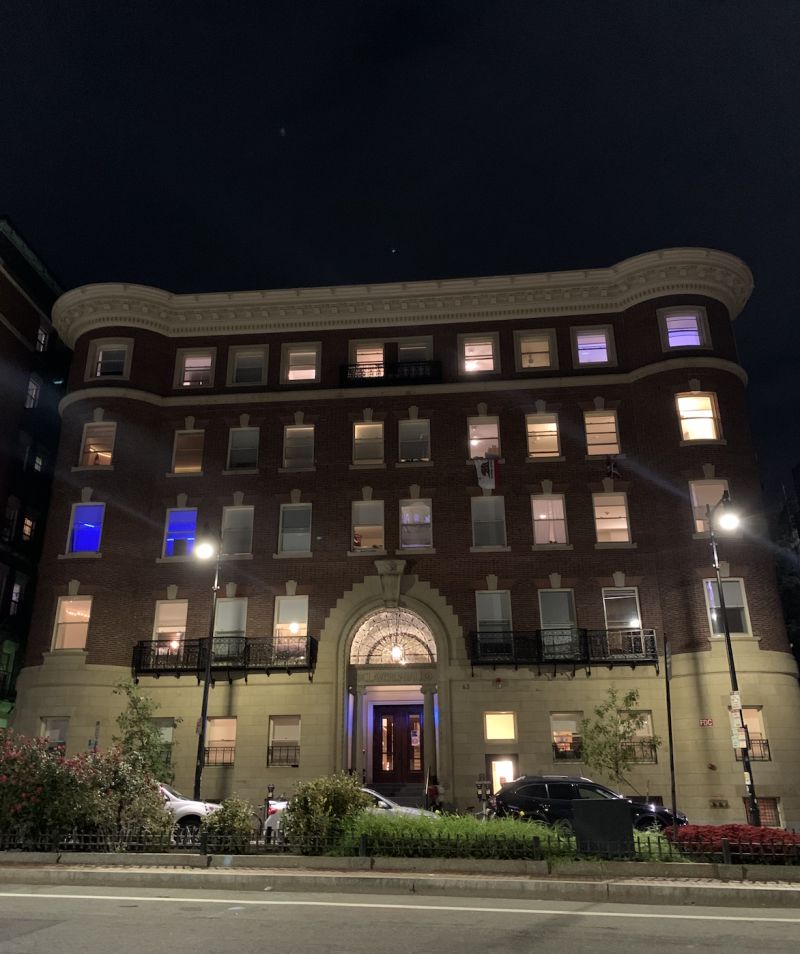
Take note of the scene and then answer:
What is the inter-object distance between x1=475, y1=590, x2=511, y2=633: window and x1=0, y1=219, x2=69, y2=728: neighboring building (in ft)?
70.8

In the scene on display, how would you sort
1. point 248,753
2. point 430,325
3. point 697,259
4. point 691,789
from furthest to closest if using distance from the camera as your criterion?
point 430,325
point 697,259
point 248,753
point 691,789

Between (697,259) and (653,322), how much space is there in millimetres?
3183

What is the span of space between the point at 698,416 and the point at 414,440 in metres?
12.0

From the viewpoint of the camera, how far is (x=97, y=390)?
34344 millimetres

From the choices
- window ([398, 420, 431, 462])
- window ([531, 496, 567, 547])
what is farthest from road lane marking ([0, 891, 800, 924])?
window ([398, 420, 431, 462])

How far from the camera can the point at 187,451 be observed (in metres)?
34.8

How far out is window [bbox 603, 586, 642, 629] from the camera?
30.2m

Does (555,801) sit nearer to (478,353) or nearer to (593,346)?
(478,353)

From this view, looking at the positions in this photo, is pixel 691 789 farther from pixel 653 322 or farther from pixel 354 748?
pixel 653 322

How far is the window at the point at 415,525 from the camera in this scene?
32.1 metres

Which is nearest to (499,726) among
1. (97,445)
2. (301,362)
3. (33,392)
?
(301,362)

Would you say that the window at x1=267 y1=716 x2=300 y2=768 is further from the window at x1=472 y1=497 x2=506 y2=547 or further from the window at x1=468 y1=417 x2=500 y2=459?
the window at x1=468 y1=417 x2=500 y2=459

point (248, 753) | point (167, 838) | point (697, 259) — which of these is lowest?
point (167, 838)

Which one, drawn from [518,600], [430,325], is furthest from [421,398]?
[518,600]
